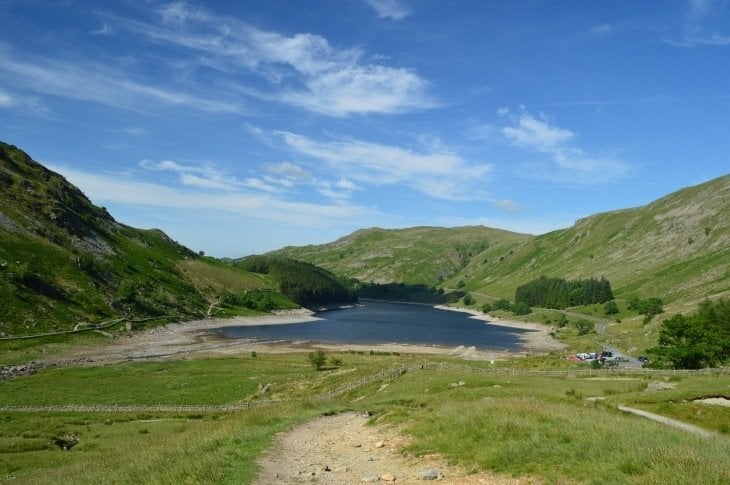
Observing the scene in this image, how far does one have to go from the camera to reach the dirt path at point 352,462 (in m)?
15.3

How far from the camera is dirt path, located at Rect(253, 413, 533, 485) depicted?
50.3 ft

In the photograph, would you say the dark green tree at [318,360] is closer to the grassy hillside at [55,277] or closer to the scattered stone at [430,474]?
the grassy hillside at [55,277]

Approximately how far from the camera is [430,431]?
66.3ft

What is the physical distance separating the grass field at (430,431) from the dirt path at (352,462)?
610mm

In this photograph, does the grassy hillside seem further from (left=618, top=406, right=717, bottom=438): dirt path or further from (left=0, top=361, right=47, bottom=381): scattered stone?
(left=618, top=406, right=717, bottom=438): dirt path

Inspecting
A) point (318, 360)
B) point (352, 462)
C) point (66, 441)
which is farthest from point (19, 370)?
point (352, 462)

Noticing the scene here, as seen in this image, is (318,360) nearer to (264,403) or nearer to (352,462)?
(264,403)

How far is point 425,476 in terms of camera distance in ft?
49.6

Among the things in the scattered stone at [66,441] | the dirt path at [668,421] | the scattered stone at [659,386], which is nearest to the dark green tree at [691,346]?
the scattered stone at [659,386]

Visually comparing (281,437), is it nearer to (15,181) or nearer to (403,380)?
(403,380)

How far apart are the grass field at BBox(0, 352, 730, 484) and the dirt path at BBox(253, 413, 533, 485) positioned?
61cm

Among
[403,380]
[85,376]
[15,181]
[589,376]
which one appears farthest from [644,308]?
[15,181]

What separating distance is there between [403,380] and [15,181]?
195m

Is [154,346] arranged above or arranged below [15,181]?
below
